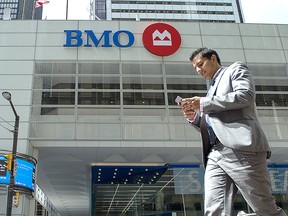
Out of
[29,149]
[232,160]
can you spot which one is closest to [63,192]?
[29,149]

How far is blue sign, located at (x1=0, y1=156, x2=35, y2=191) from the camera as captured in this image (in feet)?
45.2

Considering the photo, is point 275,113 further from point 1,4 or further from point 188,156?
point 1,4

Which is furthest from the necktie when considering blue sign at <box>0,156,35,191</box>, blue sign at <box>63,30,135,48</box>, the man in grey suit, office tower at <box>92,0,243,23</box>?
office tower at <box>92,0,243,23</box>

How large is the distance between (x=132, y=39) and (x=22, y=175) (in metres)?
7.75

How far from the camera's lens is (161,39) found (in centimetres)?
1733

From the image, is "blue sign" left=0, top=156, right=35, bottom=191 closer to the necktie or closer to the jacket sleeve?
the necktie

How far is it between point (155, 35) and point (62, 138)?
21.2 ft

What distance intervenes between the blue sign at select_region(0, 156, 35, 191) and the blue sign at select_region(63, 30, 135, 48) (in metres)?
5.77

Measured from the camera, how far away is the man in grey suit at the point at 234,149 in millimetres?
2559

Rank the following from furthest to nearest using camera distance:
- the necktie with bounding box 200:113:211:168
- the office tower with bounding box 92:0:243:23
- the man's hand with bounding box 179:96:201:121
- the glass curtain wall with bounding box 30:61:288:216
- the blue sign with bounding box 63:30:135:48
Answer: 1. the office tower with bounding box 92:0:243:23
2. the blue sign with bounding box 63:30:135:48
3. the glass curtain wall with bounding box 30:61:288:216
4. the necktie with bounding box 200:113:211:168
5. the man's hand with bounding box 179:96:201:121

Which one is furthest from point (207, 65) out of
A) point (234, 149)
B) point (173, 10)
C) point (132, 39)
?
point (173, 10)

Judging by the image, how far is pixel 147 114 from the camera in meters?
→ 16.2

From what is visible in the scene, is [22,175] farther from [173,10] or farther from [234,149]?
[173,10]

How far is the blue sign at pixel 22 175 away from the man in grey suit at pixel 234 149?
1223cm
